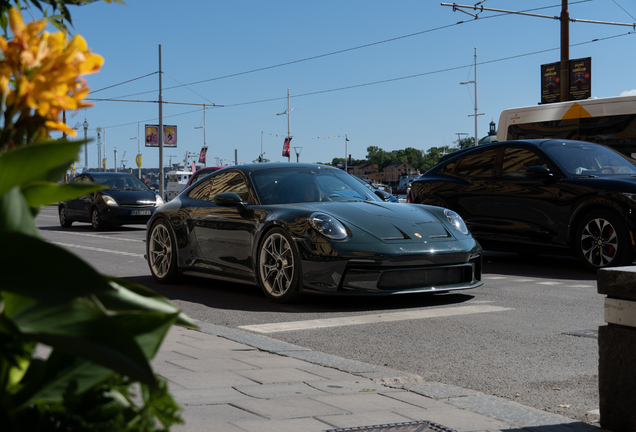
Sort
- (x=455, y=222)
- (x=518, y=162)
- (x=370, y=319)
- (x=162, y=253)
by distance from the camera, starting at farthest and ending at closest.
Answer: (x=518, y=162), (x=162, y=253), (x=455, y=222), (x=370, y=319)

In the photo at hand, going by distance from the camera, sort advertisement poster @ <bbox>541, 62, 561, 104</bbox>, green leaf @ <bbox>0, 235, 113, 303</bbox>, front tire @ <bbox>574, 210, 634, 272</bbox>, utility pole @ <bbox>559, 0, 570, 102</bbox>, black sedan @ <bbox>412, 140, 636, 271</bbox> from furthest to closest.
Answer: advertisement poster @ <bbox>541, 62, 561, 104</bbox> → utility pole @ <bbox>559, 0, 570, 102</bbox> → black sedan @ <bbox>412, 140, 636, 271</bbox> → front tire @ <bbox>574, 210, 634, 272</bbox> → green leaf @ <bbox>0, 235, 113, 303</bbox>

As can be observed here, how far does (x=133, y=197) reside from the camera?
59.9ft

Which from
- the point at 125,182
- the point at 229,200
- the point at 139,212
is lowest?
the point at 139,212

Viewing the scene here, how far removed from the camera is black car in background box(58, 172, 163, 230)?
17.6m

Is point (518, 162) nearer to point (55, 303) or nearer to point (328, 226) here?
point (328, 226)

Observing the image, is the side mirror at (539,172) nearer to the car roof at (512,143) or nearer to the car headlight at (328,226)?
the car roof at (512,143)

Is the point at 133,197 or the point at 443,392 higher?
the point at 133,197

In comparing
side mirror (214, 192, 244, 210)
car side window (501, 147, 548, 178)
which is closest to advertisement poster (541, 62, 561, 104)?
car side window (501, 147, 548, 178)

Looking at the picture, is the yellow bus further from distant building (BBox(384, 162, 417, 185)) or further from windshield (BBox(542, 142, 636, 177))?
distant building (BBox(384, 162, 417, 185))

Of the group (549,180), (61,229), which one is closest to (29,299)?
(549,180)

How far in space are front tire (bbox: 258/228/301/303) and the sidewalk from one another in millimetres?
1883

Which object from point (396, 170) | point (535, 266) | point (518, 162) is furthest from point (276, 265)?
point (396, 170)

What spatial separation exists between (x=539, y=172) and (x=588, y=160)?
841mm

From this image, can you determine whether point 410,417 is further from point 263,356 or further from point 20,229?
point 20,229
